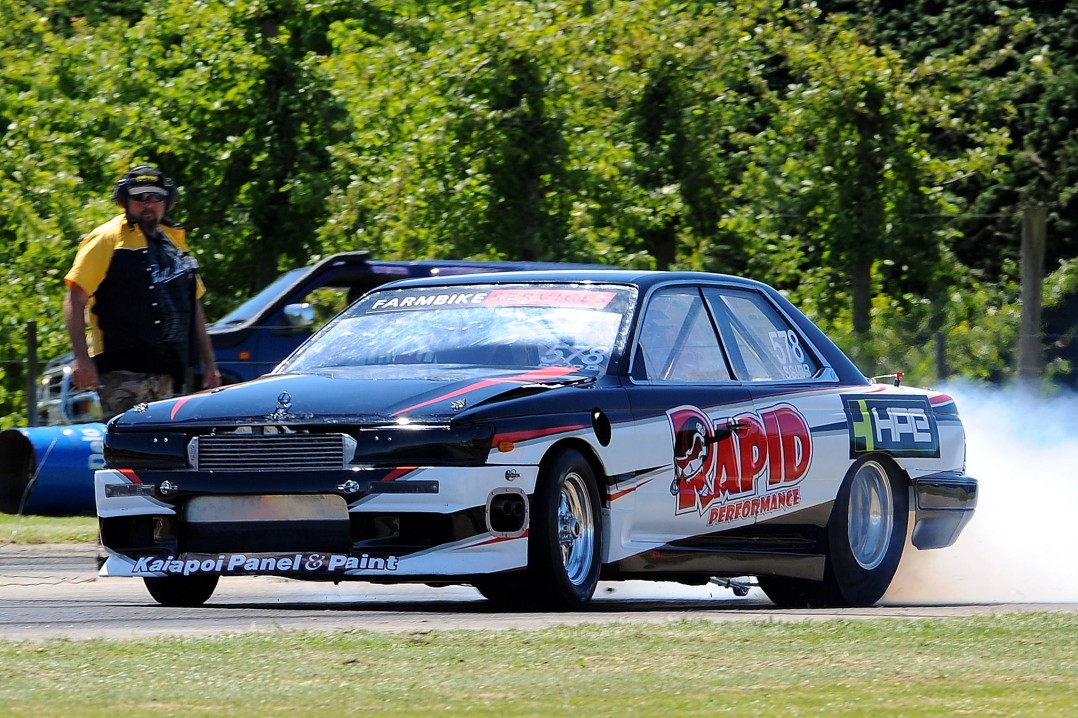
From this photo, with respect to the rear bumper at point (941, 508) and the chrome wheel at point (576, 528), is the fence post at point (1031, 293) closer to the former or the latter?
the rear bumper at point (941, 508)

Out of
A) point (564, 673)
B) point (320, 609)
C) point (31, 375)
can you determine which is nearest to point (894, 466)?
point (320, 609)

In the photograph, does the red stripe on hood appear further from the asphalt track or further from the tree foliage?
the tree foliage

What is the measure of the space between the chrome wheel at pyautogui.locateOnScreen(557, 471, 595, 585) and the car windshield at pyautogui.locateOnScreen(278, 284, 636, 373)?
58cm

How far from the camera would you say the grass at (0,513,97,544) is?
1240cm

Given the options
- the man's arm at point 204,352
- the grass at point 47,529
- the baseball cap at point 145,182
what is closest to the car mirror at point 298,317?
the grass at point 47,529

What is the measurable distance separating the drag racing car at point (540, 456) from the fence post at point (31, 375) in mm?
7171

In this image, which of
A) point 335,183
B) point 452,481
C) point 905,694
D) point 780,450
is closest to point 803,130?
point 335,183

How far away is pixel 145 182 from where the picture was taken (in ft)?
30.3

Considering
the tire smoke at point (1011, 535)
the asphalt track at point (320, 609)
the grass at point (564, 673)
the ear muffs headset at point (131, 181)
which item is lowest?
the tire smoke at point (1011, 535)

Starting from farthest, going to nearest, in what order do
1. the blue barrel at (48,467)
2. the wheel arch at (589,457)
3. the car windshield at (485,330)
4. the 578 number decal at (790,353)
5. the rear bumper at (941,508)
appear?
1. the blue barrel at (48,467)
2. the rear bumper at (941,508)
3. the 578 number decal at (790,353)
4. the car windshield at (485,330)
5. the wheel arch at (589,457)

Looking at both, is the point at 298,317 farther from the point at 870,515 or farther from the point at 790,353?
the point at 870,515

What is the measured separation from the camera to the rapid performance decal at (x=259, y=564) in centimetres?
712

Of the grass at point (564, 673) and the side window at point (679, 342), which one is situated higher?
the side window at point (679, 342)

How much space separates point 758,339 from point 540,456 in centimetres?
199
